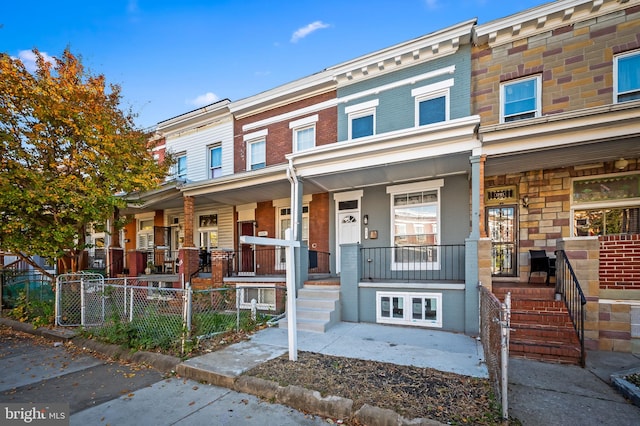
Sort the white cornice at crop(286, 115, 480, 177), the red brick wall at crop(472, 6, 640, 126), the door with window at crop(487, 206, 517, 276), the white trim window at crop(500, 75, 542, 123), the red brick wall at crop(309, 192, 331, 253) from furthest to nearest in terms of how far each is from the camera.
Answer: the red brick wall at crop(309, 192, 331, 253)
the door with window at crop(487, 206, 517, 276)
the white trim window at crop(500, 75, 542, 123)
the red brick wall at crop(472, 6, 640, 126)
the white cornice at crop(286, 115, 480, 177)

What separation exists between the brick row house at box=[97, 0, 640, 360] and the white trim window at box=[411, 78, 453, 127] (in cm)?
4

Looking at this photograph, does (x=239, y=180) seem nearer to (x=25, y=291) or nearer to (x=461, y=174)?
(x=461, y=174)

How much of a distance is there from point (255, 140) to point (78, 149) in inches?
223

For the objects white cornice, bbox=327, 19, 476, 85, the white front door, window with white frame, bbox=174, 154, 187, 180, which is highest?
white cornice, bbox=327, 19, 476, 85

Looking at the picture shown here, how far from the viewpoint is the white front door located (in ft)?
32.6

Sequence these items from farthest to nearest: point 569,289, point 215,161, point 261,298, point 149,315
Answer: point 215,161 → point 261,298 → point 149,315 → point 569,289

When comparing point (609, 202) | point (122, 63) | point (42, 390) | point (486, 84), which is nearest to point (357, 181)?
point (486, 84)

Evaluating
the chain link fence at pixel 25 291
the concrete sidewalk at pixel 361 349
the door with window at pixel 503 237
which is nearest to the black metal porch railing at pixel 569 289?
the concrete sidewalk at pixel 361 349

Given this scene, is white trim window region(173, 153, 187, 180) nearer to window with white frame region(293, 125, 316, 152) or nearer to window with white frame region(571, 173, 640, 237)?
window with white frame region(293, 125, 316, 152)

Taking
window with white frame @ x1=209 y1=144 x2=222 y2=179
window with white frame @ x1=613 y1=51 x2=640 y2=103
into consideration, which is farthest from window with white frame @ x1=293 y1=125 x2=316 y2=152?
window with white frame @ x1=613 y1=51 x2=640 y2=103

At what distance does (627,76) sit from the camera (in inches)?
275

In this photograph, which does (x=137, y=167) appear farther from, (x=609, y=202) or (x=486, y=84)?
(x=609, y=202)

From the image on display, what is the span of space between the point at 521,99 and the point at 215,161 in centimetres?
1123

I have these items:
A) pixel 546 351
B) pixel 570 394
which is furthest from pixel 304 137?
pixel 570 394
